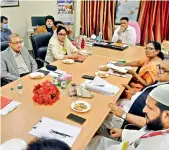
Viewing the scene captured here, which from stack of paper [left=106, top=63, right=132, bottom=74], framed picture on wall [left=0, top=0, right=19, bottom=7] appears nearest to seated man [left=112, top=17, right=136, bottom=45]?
stack of paper [left=106, top=63, right=132, bottom=74]

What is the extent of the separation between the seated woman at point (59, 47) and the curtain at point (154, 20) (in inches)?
75.4

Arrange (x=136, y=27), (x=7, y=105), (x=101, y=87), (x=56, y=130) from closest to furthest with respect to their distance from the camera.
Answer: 1. (x=56, y=130)
2. (x=7, y=105)
3. (x=101, y=87)
4. (x=136, y=27)

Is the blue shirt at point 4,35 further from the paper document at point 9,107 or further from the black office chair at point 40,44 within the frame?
the paper document at point 9,107

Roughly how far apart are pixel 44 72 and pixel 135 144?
1.34 m

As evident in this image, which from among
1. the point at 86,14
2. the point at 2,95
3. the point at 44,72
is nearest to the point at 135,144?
the point at 2,95

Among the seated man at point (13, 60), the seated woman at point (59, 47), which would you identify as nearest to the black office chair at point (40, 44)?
the seated woman at point (59, 47)

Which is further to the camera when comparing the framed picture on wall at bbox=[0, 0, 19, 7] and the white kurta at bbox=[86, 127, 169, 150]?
the framed picture on wall at bbox=[0, 0, 19, 7]

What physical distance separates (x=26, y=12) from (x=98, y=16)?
166 centimetres

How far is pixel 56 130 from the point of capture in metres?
1.26

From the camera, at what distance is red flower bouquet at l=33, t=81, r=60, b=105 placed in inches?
61.1

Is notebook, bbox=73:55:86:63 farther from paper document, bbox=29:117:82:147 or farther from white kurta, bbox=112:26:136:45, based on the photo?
paper document, bbox=29:117:82:147

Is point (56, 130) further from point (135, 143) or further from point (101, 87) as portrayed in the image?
point (101, 87)

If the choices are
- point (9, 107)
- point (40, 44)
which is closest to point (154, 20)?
point (40, 44)

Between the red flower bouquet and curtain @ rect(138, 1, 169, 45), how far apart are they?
3100 millimetres
